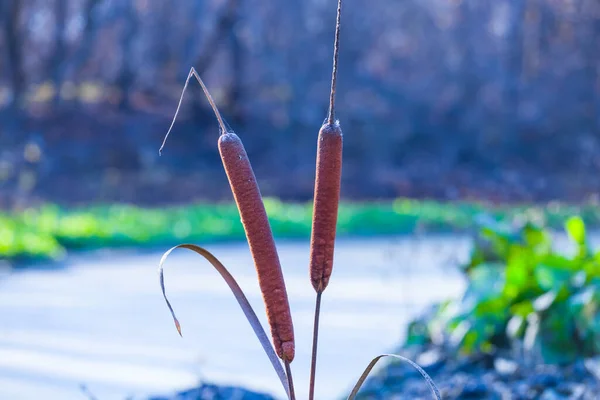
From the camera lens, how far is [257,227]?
1.43 metres

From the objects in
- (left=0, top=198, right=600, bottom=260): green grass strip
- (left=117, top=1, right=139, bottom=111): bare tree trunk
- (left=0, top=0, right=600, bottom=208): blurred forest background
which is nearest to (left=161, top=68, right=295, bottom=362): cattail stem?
(left=0, top=198, right=600, bottom=260): green grass strip

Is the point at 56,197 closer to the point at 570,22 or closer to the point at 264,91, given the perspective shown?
the point at 264,91

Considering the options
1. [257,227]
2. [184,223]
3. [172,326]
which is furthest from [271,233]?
[184,223]

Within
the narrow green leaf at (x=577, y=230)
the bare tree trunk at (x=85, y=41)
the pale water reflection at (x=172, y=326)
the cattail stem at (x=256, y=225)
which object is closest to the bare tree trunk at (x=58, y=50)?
the bare tree trunk at (x=85, y=41)

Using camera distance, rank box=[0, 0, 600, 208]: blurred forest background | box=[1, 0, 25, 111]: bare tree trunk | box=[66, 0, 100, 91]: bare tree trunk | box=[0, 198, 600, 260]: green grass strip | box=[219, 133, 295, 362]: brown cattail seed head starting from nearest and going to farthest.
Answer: box=[219, 133, 295, 362]: brown cattail seed head
box=[0, 198, 600, 260]: green grass strip
box=[1, 0, 25, 111]: bare tree trunk
box=[66, 0, 100, 91]: bare tree trunk
box=[0, 0, 600, 208]: blurred forest background

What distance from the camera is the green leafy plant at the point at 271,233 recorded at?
4.71 ft

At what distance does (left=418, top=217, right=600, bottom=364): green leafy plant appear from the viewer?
326cm

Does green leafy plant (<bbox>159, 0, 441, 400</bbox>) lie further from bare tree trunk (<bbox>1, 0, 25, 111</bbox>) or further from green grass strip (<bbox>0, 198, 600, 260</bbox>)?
bare tree trunk (<bbox>1, 0, 25, 111</bbox>)

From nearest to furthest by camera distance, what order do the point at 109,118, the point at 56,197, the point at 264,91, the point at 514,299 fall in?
the point at 514,299, the point at 56,197, the point at 109,118, the point at 264,91

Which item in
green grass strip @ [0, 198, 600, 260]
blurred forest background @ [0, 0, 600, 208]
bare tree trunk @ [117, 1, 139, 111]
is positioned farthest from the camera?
bare tree trunk @ [117, 1, 139, 111]

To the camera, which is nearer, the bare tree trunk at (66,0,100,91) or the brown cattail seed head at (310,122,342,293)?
the brown cattail seed head at (310,122,342,293)

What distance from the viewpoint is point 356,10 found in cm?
2041

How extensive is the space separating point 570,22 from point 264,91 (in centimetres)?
767

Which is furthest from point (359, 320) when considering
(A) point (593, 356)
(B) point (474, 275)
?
(A) point (593, 356)
